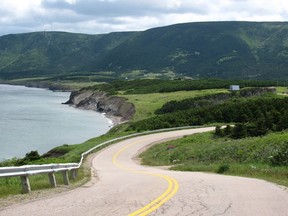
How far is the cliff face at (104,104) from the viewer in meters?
104

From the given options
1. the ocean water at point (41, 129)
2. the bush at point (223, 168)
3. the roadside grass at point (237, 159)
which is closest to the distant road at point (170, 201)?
the roadside grass at point (237, 159)

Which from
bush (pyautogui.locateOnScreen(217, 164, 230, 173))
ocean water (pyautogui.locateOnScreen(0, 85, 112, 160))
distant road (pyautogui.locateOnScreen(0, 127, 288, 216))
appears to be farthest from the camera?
ocean water (pyautogui.locateOnScreen(0, 85, 112, 160))

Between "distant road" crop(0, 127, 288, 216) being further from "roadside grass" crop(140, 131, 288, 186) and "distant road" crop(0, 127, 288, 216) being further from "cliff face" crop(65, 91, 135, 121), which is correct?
"cliff face" crop(65, 91, 135, 121)

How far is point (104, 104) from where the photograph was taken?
13075 cm

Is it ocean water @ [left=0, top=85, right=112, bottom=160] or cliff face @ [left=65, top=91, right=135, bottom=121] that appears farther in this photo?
cliff face @ [left=65, top=91, right=135, bottom=121]

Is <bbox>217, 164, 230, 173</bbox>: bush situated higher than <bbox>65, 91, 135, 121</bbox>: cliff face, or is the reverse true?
<bbox>217, 164, 230, 173</bbox>: bush

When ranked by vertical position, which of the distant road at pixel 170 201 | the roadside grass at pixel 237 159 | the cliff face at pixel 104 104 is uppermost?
the distant road at pixel 170 201

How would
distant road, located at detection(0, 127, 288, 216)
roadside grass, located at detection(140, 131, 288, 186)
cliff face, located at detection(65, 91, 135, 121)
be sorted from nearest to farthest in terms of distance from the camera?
distant road, located at detection(0, 127, 288, 216), roadside grass, located at detection(140, 131, 288, 186), cliff face, located at detection(65, 91, 135, 121)

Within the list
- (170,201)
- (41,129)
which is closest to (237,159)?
(170,201)

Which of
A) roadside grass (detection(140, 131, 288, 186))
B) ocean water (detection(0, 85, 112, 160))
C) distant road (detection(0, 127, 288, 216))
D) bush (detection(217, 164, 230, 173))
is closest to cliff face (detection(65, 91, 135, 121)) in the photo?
ocean water (detection(0, 85, 112, 160))

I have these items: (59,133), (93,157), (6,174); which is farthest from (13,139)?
(6,174)

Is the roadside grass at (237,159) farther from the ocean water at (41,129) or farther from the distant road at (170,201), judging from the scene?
the ocean water at (41,129)

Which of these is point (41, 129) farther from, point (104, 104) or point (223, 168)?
point (223, 168)

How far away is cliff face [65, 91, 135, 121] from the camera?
343 ft
